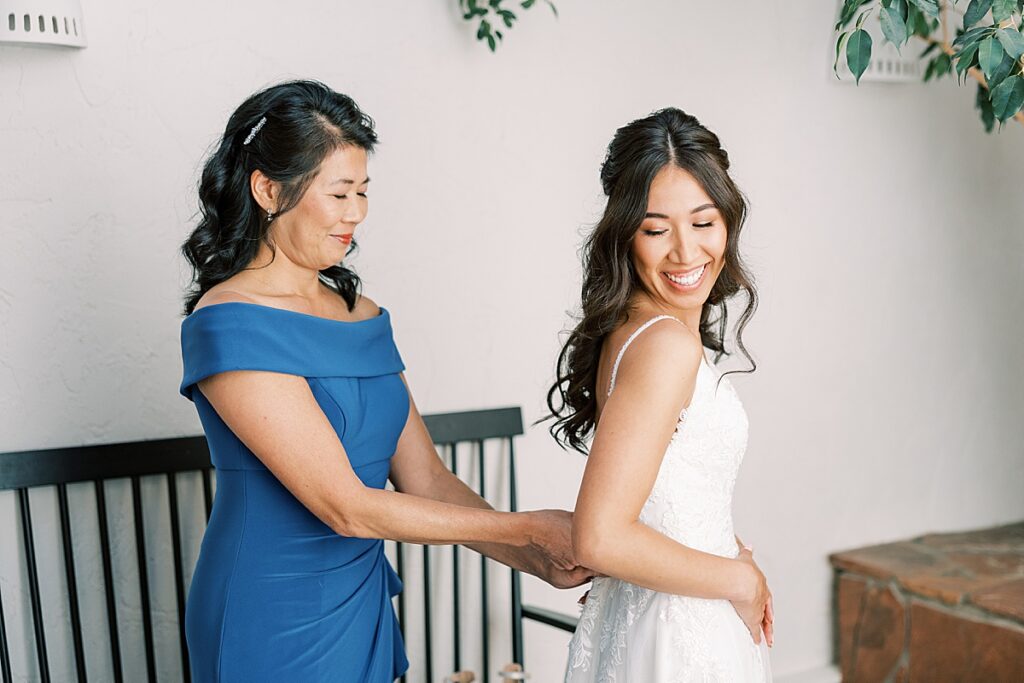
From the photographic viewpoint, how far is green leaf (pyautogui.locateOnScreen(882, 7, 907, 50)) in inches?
65.7

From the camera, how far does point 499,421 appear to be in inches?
104

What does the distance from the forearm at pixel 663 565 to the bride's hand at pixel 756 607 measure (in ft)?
0.06

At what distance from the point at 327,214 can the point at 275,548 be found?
54 centimetres

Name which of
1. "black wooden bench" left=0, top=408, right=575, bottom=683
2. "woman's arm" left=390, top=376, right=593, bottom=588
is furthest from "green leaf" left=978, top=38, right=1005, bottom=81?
"black wooden bench" left=0, top=408, right=575, bottom=683

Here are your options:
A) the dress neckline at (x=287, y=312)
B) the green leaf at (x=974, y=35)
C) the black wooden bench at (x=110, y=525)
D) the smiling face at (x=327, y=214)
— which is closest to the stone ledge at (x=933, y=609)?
the black wooden bench at (x=110, y=525)

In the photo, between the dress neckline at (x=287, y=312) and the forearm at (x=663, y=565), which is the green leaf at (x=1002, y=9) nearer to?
the forearm at (x=663, y=565)

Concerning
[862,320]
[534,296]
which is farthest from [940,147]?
[534,296]

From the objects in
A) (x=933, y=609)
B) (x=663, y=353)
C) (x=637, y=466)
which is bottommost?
(x=933, y=609)

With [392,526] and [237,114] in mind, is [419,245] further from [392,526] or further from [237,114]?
[392,526]

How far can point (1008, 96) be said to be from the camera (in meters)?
1.76

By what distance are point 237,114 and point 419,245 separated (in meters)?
0.85

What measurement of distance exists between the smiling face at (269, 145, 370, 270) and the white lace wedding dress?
1.74 ft

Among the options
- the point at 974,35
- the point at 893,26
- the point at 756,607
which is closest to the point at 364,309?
the point at 756,607

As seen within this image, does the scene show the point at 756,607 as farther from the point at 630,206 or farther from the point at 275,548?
the point at 275,548
